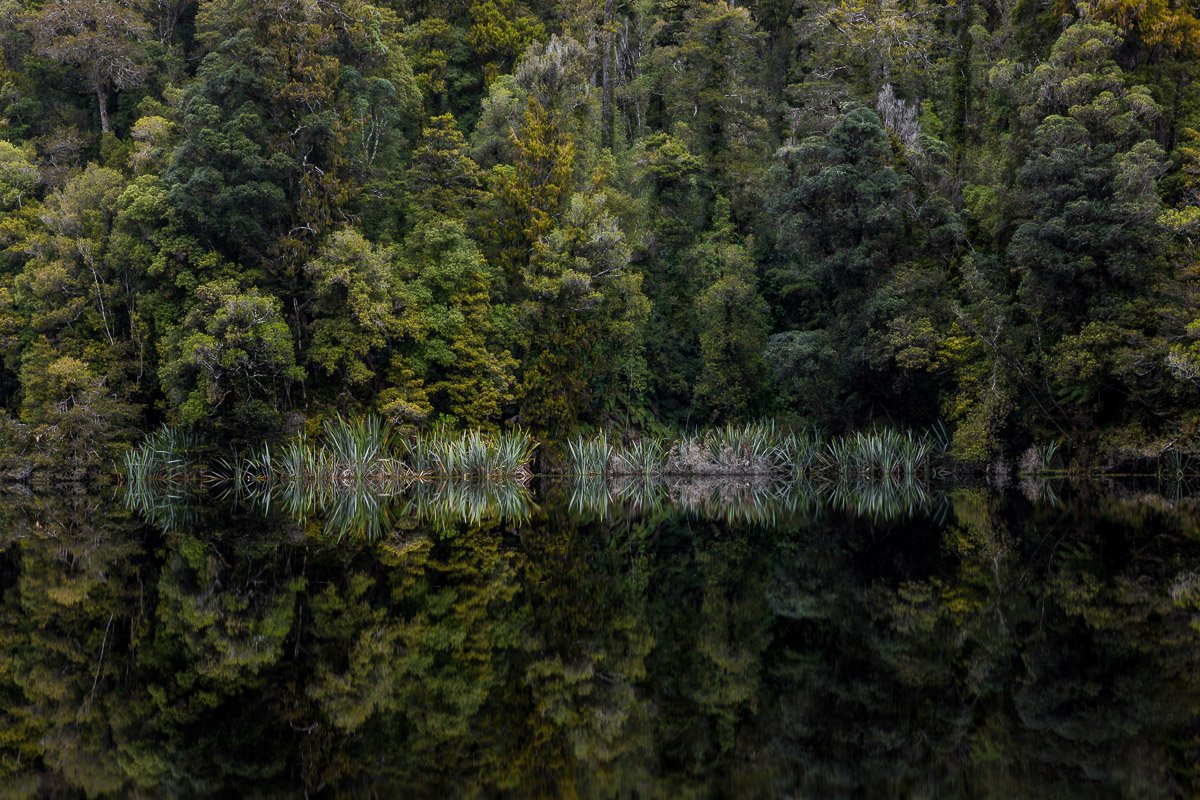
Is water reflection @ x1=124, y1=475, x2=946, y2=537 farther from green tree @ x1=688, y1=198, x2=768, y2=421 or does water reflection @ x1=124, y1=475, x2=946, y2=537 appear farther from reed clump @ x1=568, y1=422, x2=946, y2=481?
green tree @ x1=688, y1=198, x2=768, y2=421

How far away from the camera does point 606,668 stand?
24.0 feet

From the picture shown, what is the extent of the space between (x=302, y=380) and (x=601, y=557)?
1743cm

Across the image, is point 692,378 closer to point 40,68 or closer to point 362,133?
point 362,133

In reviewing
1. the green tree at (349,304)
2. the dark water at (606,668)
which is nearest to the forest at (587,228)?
the green tree at (349,304)

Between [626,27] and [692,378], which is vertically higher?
[626,27]

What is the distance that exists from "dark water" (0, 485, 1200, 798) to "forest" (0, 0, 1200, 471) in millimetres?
13577

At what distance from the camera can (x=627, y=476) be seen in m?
30.4

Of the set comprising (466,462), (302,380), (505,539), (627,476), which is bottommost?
(627,476)

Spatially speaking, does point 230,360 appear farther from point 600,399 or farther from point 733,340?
point 733,340

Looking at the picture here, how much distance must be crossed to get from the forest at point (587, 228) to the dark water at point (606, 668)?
13.6m

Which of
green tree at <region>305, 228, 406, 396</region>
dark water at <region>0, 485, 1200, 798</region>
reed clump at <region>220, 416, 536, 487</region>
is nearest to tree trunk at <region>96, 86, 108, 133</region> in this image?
green tree at <region>305, 228, 406, 396</region>

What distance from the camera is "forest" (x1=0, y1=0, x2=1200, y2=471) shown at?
1033 inches

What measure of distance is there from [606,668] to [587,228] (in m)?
25.0

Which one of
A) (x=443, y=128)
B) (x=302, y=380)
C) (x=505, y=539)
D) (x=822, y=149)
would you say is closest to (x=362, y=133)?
(x=443, y=128)
